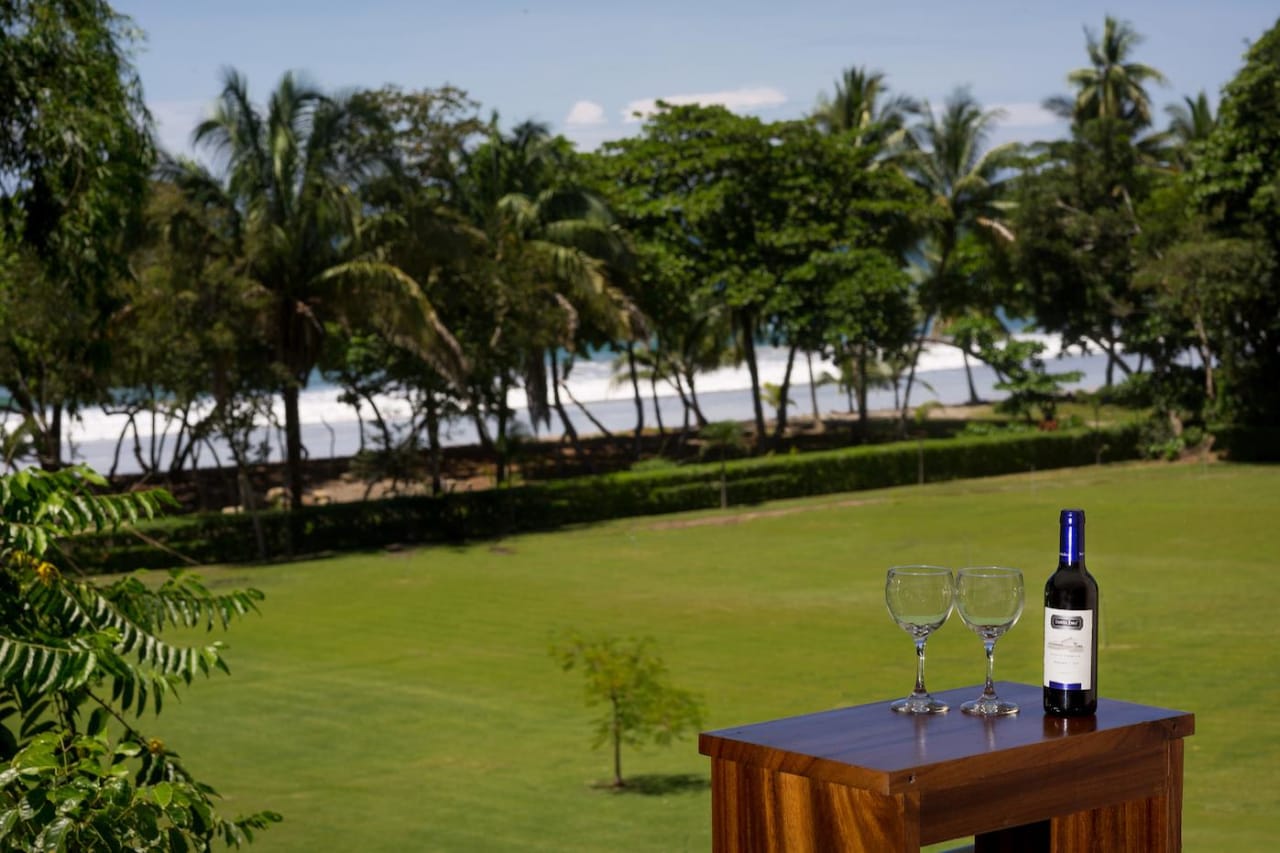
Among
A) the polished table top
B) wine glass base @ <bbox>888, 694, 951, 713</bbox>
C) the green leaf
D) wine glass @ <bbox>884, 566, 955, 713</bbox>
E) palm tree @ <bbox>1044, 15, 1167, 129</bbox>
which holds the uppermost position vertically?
palm tree @ <bbox>1044, 15, 1167, 129</bbox>

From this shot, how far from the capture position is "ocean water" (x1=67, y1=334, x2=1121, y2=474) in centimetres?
6134

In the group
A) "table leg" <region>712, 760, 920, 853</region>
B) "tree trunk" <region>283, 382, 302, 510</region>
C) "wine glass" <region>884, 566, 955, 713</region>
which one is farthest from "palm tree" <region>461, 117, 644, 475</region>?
"table leg" <region>712, 760, 920, 853</region>

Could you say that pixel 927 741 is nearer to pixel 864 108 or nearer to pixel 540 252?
pixel 540 252

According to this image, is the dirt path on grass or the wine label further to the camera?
the dirt path on grass

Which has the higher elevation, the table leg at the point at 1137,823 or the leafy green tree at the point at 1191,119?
the leafy green tree at the point at 1191,119

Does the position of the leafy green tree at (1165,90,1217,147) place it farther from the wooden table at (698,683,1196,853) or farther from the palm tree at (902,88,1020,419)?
the wooden table at (698,683,1196,853)

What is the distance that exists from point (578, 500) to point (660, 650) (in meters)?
13.4

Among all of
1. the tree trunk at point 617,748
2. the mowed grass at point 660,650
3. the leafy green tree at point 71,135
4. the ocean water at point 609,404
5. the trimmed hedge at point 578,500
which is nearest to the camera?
the leafy green tree at point 71,135

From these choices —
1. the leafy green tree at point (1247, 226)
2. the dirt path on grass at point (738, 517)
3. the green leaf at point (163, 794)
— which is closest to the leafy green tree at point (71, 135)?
the green leaf at point (163, 794)

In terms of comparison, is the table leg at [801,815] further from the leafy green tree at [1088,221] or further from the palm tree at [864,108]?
the palm tree at [864,108]

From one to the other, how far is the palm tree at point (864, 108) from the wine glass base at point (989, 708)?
4559cm

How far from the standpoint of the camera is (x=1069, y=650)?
10.7ft

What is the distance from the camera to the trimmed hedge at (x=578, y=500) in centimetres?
2644

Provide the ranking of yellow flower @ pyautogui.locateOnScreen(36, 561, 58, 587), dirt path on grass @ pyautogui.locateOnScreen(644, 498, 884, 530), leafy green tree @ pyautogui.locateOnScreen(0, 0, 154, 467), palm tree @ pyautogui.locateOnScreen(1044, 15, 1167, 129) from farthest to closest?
palm tree @ pyautogui.locateOnScreen(1044, 15, 1167, 129)
dirt path on grass @ pyautogui.locateOnScreen(644, 498, 884, 530)
leafy green tree @ pyautogui.locateOnScreen(0, 0, 154, 467)
yellow flower @ pyautogui.locateOnScreen(36, 561, 58, 587)
